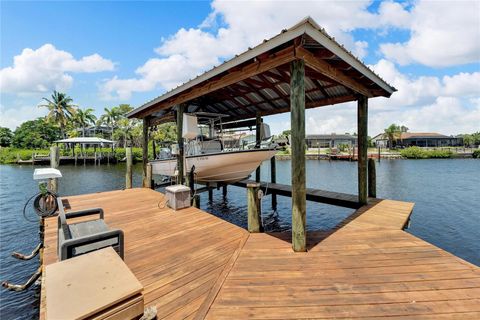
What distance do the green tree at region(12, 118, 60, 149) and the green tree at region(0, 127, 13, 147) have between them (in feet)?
6.11

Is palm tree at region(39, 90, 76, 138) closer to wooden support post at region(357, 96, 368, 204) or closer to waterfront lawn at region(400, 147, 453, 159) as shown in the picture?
wooden support post at region(357, 96, 368, 204)

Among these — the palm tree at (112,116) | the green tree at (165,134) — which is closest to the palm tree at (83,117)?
the palm tree at (112,116)

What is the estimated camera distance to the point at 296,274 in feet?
12.3

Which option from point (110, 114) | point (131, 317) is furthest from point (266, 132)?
point (110, 114)

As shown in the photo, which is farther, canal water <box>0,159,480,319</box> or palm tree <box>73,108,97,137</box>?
palm tree <box>73,108,97,137</box>

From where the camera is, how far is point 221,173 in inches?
414

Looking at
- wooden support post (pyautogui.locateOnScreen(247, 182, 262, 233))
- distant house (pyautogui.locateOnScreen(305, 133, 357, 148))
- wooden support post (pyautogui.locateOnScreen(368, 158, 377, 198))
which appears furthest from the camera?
distant house (pyautogui.locateOnScreen(305, 133, 357, 148))

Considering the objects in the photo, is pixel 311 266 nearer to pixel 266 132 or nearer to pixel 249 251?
pixel 249 251

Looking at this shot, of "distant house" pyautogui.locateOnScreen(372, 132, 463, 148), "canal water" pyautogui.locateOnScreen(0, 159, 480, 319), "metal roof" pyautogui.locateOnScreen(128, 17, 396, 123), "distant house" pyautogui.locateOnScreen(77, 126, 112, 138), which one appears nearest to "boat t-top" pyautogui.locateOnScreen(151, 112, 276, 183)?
"metal roof" pyautogui.locateOnScreen(128, 17, 396, 123)

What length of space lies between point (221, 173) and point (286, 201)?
6.40 metres

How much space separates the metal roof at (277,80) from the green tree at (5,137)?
70.5 m

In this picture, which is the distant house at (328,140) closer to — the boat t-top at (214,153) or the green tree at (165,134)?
the green tree at (165,134)

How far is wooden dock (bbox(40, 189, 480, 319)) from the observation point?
292cm

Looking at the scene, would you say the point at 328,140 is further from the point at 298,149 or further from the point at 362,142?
the point at 298,149
